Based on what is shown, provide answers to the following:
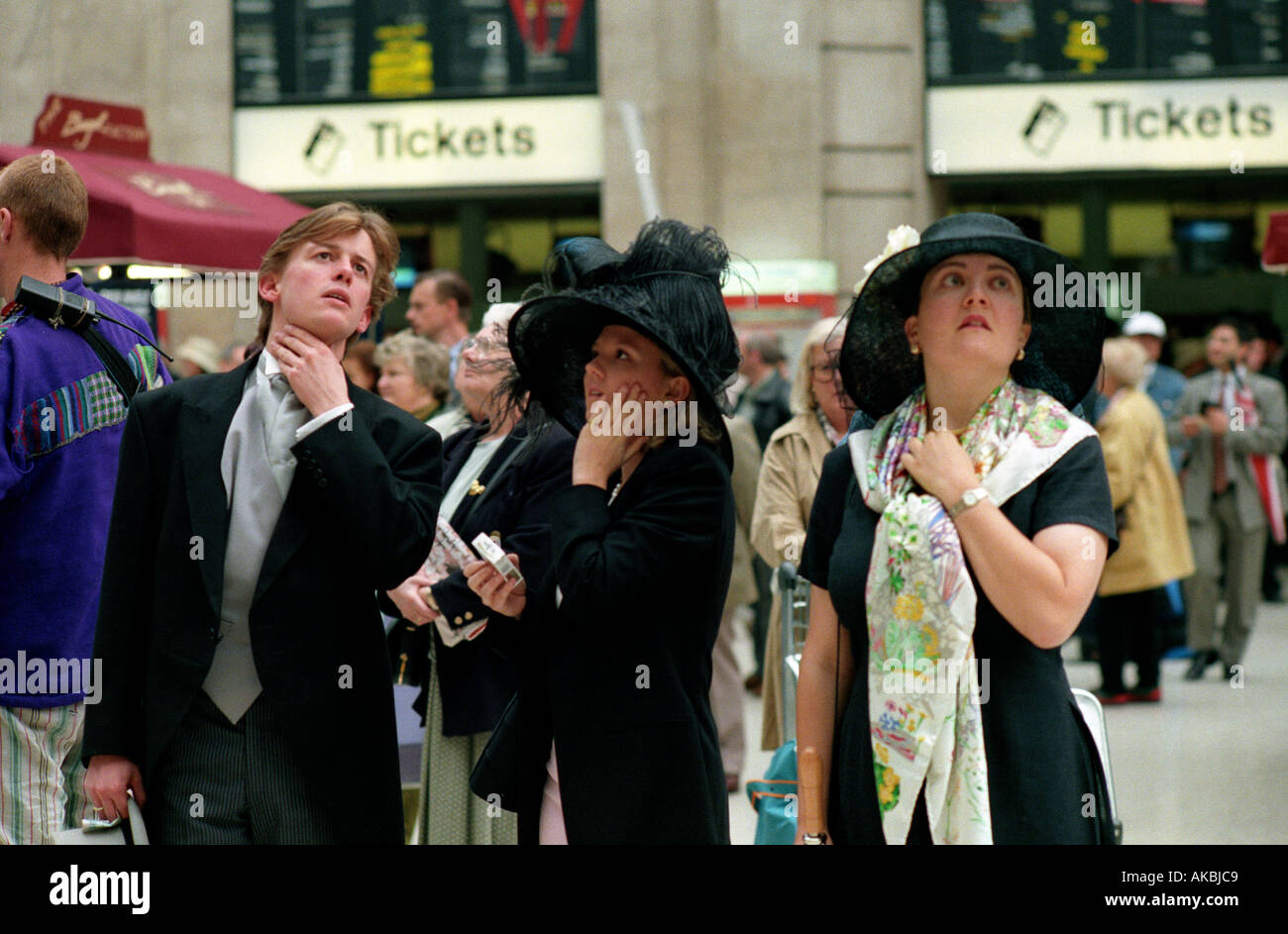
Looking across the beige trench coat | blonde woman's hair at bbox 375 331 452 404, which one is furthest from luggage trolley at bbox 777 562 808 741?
the beige trench coat

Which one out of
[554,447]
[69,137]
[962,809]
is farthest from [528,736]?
[69,137]

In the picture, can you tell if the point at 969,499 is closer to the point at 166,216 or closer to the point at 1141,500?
the point at 166,216

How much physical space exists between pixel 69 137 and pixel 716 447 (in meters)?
5.90

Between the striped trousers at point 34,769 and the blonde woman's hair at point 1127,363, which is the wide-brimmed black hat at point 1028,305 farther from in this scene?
the blonde woman's hair at point 1127,363

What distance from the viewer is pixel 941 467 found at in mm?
2939

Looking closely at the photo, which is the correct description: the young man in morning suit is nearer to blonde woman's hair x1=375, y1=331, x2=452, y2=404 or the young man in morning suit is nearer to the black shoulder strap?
the black shoulder strap

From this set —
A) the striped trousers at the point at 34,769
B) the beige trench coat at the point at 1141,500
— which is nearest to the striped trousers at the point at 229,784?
the striped trousers at the point at 34,769

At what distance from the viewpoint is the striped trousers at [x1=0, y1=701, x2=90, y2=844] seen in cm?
425

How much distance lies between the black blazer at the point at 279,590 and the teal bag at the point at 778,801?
3.62ft

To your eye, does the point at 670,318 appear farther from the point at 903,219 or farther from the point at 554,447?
the point at 903,219

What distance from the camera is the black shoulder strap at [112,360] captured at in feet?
14.6

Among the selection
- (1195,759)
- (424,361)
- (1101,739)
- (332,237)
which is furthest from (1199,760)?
(332,237)
